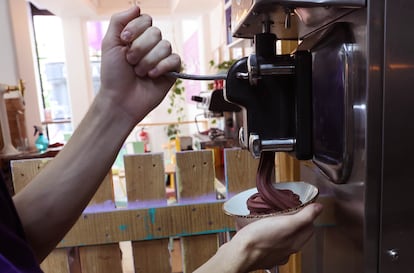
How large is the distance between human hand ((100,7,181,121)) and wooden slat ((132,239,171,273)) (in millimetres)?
323

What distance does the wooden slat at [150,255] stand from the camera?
0.75m

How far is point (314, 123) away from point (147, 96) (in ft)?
0.93

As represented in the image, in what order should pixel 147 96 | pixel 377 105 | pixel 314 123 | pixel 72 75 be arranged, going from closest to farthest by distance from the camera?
pixel 377 105 < pixel 314 123 < pixel 147 96 < pixel 72 75

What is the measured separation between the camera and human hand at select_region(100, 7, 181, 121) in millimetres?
502

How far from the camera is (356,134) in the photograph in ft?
1.20

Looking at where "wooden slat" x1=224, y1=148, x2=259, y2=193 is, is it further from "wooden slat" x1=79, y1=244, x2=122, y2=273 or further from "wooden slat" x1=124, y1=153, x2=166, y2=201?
"wooden slat" x1=79, y1=244, x2=122, y2=273

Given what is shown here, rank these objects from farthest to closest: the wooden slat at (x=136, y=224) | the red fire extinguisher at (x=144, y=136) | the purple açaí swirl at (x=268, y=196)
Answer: the red fire extinguisher at (x=144, y=136) < the wooden slat at (x=136, y=224) < the purple açaí swirl at (x=268, y=196)

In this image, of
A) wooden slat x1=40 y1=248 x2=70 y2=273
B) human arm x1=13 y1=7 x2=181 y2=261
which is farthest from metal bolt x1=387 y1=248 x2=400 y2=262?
wooden slat x1=40 y1=248 x2=70 y2=273

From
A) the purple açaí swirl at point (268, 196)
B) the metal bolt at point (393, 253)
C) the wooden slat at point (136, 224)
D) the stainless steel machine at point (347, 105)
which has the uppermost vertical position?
the stainless steel machine at point (347, 105)

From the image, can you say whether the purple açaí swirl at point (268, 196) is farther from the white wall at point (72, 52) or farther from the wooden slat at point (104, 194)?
the white wall at point (72, 52)

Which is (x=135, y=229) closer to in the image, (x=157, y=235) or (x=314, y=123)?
(x=157, y=235)

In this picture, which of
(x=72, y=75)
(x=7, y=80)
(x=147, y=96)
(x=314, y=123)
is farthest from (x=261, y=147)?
(x=72, y=75)

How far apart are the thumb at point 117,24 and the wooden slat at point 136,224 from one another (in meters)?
0.37

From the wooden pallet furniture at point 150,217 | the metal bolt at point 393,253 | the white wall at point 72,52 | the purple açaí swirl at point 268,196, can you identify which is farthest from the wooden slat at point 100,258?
the white wall at point 72,52
